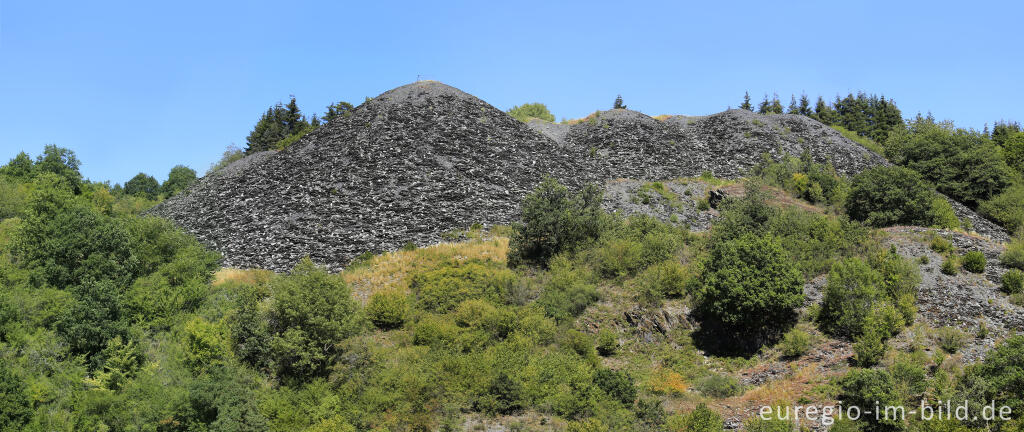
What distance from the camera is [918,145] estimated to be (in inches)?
2158

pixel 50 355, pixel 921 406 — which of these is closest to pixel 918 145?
pixel 921 406

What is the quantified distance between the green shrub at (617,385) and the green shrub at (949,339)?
13.3m

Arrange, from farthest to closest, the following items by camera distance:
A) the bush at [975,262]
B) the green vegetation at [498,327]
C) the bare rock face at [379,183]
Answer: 1. the bare rock face at [379,183]
2. the bush at [975,262]
3. the green vegetation at [498,327]

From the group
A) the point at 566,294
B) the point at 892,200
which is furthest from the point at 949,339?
the point at 566,294

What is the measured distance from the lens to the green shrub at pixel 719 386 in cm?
2754

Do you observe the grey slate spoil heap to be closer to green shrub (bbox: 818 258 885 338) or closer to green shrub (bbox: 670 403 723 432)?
green shrub (bbox: 818 258 885 338)

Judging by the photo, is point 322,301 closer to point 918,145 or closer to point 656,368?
point 656,368

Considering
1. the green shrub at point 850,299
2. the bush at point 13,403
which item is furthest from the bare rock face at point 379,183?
the green shrub at point 850,299

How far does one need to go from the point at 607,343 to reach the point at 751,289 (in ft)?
23.3

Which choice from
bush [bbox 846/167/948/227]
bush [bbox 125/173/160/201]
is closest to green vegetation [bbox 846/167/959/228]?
bush [bbox 846/167/948/227]

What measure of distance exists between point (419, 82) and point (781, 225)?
126 ft

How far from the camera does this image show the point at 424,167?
50.4 meters

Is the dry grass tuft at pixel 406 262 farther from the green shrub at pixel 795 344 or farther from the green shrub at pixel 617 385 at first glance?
the green shrub at pixel 795 344

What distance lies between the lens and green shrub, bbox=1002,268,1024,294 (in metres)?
30.5
